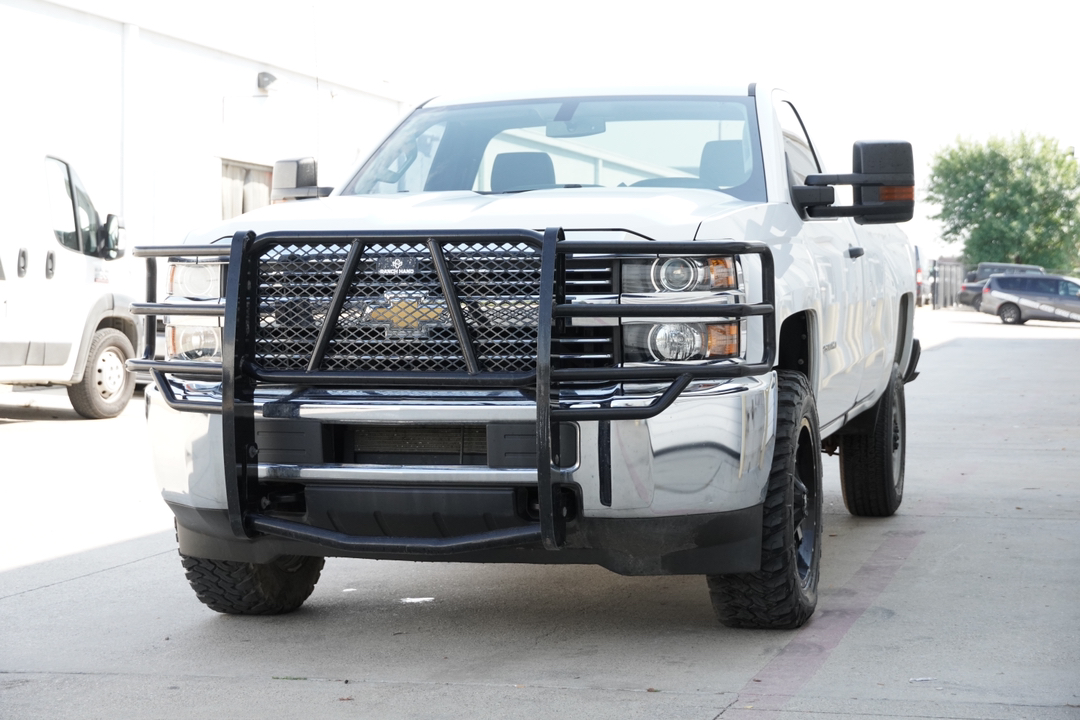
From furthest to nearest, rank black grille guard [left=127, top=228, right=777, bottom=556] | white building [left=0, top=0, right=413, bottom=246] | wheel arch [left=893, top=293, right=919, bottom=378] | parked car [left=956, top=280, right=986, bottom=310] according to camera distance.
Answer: parked car [left=956, top=280, right=986, bottom=310]
white building [left=0, top=0, right=413, bottom=246]
wheel arch [left=893, top=293, right=919, bottom=378]
black grille guard [left=127, top=228, right=777, bottom=556]

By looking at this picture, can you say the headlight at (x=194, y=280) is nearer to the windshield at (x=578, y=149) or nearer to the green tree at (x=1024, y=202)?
the windshield at (x=578, y=149)

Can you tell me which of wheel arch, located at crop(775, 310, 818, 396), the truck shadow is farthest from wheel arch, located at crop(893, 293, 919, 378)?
the truck shadow

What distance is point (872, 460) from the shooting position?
710 centimetres

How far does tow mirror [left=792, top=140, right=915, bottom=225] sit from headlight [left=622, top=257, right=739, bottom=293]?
1217 mm

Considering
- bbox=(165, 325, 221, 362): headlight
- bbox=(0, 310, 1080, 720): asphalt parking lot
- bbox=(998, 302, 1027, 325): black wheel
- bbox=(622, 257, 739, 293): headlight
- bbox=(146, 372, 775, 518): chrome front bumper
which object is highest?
bbox=(998, 302, 1027, 325): black wheel

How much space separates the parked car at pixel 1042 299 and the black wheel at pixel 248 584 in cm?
→ 3819

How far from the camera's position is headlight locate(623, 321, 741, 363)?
412 cm

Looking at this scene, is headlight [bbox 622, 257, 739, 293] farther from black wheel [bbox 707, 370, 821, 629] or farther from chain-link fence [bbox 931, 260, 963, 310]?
chain-link fence [bbox 931, 260, 963, 310]

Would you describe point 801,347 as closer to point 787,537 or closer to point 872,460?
point 787,537

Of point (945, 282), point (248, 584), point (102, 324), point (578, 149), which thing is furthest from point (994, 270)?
point (248, 584)

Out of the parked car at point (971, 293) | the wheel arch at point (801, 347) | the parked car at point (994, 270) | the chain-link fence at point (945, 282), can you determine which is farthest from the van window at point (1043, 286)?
the wheel arch at point (801, 347)

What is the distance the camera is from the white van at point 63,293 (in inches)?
458

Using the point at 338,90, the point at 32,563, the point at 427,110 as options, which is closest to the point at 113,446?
→ the point at 32,563

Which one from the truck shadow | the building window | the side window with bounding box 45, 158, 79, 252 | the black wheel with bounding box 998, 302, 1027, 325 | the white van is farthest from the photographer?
the black wheel with bounding box 998, 302, 1027, 325
